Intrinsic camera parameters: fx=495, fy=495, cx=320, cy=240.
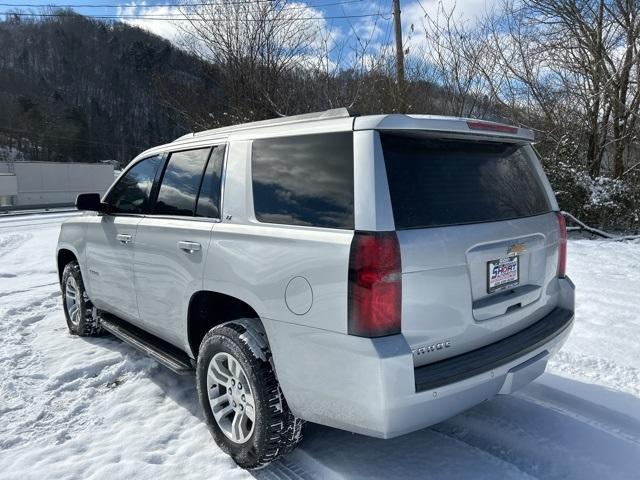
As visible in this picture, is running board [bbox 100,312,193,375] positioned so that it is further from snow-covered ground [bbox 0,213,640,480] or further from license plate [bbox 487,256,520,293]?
license plate [bbox 487,256,520,293]

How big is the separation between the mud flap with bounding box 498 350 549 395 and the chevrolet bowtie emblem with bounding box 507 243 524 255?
58 cm

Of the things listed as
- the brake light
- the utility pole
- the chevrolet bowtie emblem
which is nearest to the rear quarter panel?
the brake light

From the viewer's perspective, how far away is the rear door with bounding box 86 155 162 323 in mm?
3791

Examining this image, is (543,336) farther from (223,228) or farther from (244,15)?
(244,15)

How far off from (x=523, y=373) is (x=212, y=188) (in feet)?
6.83

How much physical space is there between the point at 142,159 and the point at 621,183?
421 inches

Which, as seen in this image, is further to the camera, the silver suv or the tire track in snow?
the tire track in snow

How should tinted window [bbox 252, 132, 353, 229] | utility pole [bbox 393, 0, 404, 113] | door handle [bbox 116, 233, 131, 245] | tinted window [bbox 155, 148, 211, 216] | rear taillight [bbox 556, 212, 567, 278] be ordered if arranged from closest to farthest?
1. tinted window [bbox 252, 132, 353, 229]
2. rear taillight [bbox 556, 212, 567, 278]
3. tinted window [bbox 155, 148, 211, 216]
4. door handle [bbox 116, 233, 131, 245]
5. utility pole [bbox 393, 0, 404, 113]

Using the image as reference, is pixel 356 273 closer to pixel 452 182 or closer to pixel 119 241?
pixel 452 182

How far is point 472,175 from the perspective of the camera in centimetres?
264

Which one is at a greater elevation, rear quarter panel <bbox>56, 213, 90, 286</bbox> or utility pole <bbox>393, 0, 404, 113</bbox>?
utility pole <bbox>393, 0, 404, 113</bbox>

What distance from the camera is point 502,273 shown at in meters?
2.56

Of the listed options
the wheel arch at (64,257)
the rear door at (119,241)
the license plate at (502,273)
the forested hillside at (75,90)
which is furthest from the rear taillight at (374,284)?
the forested hillside at (75,90)

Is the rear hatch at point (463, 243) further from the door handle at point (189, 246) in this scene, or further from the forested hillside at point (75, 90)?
the forested hillside at point (75, 90)
